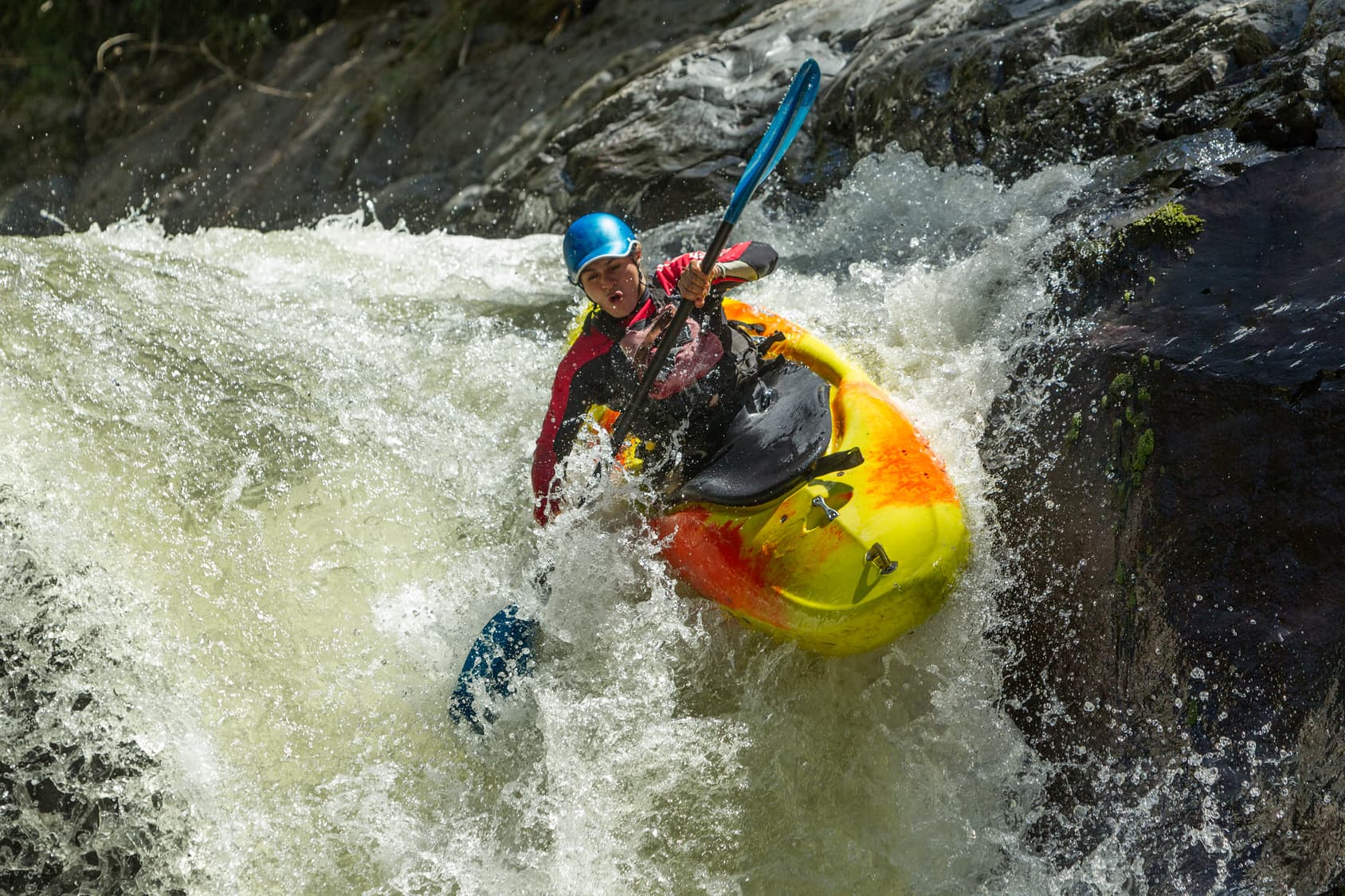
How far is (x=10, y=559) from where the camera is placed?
3096mm

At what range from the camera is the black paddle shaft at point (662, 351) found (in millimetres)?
2693

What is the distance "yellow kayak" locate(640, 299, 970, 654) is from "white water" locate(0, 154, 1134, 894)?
174mm

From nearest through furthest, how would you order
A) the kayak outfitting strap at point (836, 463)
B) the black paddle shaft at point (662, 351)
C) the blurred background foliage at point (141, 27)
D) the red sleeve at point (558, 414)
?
the black paddle shaft at point (662, 351) < the kayak outfitting strap at point (836, 463) < the red sleeve at point (558, 414) < the blurred background foliage at point (141, 27)

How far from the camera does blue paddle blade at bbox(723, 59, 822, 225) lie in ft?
8.98

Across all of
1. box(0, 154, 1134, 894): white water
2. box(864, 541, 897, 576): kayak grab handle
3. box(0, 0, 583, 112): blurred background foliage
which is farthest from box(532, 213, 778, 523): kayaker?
box(0, 0, 583, 112): blurred background foliage

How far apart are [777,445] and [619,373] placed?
1.68 feet

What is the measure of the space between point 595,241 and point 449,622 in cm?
136

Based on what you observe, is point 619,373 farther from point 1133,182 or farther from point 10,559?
point 10,559

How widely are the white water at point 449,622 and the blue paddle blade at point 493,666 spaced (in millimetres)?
62

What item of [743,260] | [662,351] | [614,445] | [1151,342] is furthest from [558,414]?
[1151,342]

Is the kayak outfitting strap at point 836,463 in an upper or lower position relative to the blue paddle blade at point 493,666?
upper

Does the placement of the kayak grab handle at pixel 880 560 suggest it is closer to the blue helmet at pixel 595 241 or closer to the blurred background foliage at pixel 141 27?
the blue helmet at pixel 595 241

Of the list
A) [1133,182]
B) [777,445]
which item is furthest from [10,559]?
[1133,182]

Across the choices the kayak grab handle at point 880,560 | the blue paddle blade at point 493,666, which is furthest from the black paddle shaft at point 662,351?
the kayak grab handle at point 880,560
